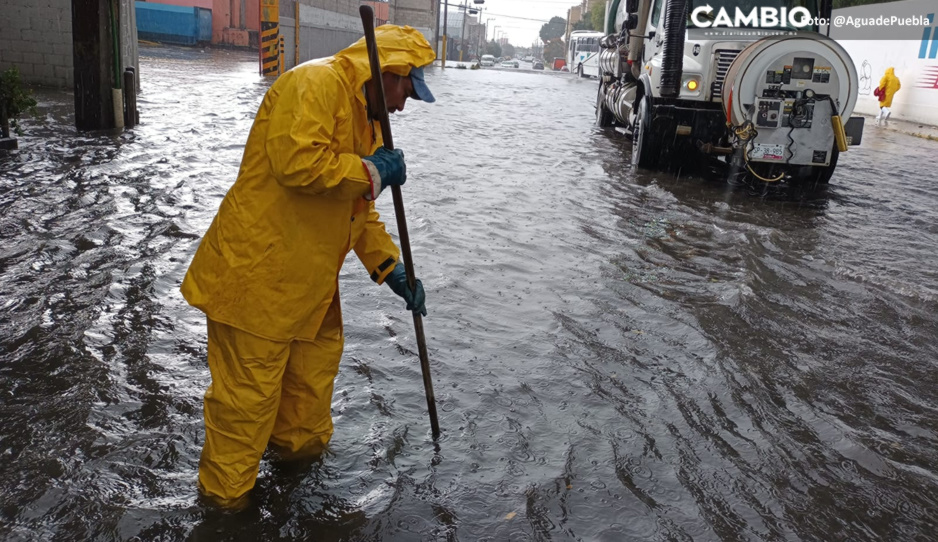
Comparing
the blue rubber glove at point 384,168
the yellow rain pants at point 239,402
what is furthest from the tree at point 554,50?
the yellow rain pants at point 239,402

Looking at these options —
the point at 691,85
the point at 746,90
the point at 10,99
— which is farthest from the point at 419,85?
the point at 10,99

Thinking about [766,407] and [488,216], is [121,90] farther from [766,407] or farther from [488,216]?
[766,407]

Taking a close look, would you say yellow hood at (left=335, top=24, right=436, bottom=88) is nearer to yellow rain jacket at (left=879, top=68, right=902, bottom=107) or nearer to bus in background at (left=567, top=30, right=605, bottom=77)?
yellow rain jacket at (left=879, top=68, right=902, bottom=107)

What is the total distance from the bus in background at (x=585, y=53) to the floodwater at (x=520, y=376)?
36.9m

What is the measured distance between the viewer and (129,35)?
44.0 feet

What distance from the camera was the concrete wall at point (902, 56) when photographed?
21641 millimetres

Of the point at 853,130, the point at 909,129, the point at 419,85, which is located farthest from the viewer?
the point at 909,129

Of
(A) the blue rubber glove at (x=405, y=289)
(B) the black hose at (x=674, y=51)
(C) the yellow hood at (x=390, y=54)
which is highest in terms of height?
(B) the black hose at (x=674, y=51)

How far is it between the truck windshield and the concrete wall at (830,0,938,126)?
46.2 feet

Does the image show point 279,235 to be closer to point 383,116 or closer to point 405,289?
point 383,116

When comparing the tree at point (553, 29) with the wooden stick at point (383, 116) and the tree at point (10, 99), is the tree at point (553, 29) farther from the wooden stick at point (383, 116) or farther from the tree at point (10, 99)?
the wooden stick at point (383, 116)

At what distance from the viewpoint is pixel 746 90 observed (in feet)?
28.4

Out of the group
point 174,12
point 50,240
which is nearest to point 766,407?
point 50,240

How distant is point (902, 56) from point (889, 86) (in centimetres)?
201
